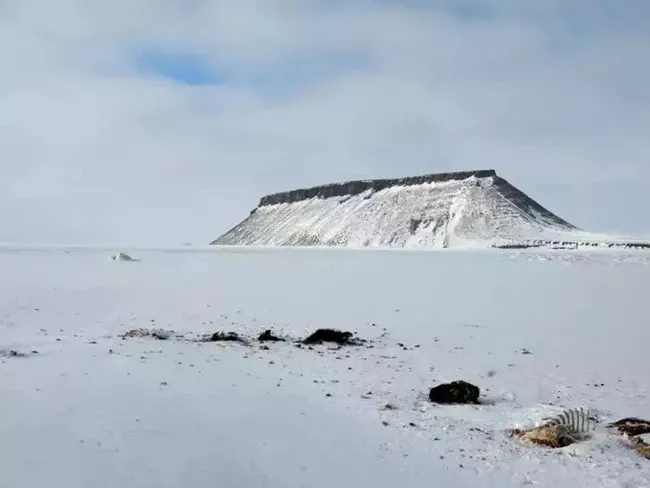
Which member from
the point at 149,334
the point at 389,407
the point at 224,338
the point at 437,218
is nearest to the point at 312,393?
the point at 389,407

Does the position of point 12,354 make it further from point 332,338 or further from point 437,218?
point 437,218

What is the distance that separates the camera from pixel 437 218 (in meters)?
165

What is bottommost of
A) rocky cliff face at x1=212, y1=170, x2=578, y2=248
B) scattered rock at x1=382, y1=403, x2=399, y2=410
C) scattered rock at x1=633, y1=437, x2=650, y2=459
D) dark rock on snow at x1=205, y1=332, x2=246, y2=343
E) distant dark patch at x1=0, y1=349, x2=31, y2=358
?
scattered rock at x1=382, y1=403, x2=399, y2=410

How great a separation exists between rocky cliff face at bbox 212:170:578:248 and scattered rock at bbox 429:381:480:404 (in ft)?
407

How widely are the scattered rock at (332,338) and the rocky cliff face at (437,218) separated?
119m

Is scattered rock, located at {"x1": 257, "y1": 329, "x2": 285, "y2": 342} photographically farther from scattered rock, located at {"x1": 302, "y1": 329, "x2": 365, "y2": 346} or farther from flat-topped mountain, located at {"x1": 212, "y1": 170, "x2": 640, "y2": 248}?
flat-topped mountain, located at {"x1": 212, "y1": 170, "x2": 640, "y2": 248}

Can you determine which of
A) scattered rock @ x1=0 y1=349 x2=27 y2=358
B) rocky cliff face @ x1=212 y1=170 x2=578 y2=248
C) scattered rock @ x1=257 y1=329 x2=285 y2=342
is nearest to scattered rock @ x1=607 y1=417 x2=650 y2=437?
scattered rock @ x1=257 y1=329 x2=285 y2=342

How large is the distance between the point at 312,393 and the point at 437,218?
156632mm

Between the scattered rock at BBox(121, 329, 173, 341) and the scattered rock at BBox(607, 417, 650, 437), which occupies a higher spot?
the scattered rock at BBox(121, 329, 173, 341)

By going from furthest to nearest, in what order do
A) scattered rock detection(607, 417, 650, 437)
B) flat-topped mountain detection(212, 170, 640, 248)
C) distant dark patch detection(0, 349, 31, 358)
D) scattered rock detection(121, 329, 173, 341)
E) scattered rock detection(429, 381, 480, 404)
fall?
flat-topped mountain detection(212, 170, 640, 248) → scattered rock detection(121, 329, 173, 341) → distant dark patch detection(0, 349, 31, 358) → scattered rock detection(429, 381, 480, 404) → scattered rock detection(607, 417, 650, 437)

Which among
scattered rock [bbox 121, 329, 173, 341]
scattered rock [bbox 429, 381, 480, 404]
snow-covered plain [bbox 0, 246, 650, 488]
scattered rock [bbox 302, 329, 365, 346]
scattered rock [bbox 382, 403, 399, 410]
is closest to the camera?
snow-covered plain [bbox 0, 246, 650, 488]

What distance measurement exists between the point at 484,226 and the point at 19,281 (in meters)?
133

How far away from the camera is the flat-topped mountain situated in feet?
484

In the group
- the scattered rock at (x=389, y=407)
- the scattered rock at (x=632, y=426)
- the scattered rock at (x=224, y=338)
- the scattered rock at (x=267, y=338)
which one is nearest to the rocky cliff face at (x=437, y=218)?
the scattered rock at (x=267, y=338)
